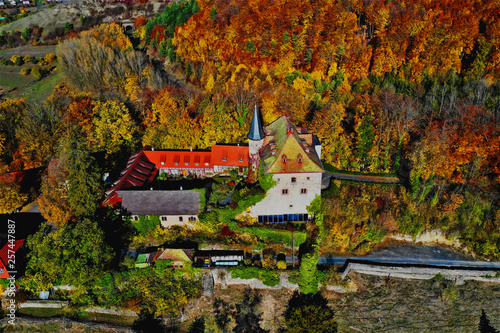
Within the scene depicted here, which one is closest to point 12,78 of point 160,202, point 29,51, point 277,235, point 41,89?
point 41,89

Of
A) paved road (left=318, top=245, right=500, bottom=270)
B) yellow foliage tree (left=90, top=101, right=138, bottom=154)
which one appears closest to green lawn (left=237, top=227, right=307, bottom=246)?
paved road (left=318, top=245, right=500, bottom=270)

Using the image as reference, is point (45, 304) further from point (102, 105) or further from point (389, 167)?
point (389, 167)

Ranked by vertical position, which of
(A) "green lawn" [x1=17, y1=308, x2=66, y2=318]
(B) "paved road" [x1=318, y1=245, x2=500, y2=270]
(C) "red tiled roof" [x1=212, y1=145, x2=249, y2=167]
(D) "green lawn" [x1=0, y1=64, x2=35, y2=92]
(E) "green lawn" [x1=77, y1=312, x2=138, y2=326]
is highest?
(D) "green lawn" [x1=0, y1=64, x2=35, y2=92]

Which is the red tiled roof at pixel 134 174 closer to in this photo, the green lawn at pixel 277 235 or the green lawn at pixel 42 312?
the green lawn at pixel 42 312

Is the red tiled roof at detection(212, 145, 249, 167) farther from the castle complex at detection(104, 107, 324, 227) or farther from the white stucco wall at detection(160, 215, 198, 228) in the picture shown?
the white stucco wall at detection(160, 215, 198, 228)

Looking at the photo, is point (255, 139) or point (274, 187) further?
point (255, 139)

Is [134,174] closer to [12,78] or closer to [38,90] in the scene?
[38,90]
